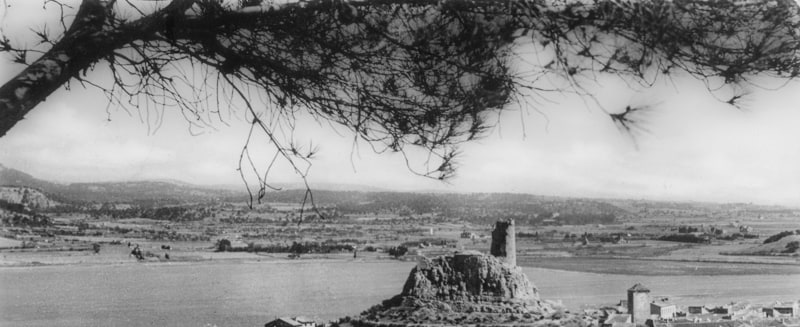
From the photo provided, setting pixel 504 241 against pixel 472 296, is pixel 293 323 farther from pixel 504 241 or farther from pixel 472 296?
pixel 504 241

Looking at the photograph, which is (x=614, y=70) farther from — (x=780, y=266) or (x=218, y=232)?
(x=780, y=266)

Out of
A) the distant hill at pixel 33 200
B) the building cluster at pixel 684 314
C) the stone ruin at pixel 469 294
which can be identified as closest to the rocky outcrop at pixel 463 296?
the stone ruin at pixel 469 294

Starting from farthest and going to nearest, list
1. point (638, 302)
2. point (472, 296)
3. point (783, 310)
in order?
point (638, 302) → point (783, 310) → point (472, 296)

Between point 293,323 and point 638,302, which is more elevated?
point 638,302

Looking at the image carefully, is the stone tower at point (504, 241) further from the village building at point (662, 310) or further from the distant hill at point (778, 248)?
the distant hill at point (778, 248)

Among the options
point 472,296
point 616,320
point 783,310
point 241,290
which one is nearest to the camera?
point 472,296

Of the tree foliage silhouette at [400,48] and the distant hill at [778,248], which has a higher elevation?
the tree foliage silhouette at [400,48]

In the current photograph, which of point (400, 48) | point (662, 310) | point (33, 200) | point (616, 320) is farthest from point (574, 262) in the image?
point (400, 48)
